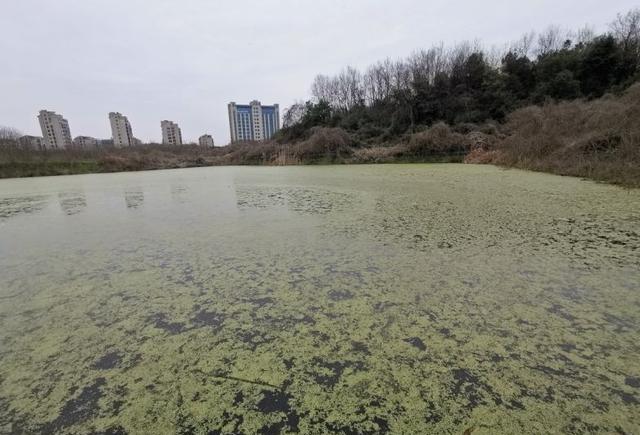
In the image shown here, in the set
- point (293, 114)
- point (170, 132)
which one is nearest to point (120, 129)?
point (170, 132)

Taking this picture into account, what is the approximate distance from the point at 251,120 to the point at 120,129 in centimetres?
1768

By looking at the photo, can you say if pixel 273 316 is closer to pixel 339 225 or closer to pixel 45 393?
pixel 45 393

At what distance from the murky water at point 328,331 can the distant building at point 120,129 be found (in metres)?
46.0

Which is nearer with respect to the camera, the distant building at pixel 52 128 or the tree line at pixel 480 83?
the tree line at pixel 480 83

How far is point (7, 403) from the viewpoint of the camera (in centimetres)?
89

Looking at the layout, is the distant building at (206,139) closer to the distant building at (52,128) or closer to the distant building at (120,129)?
the distant building at (120,129)

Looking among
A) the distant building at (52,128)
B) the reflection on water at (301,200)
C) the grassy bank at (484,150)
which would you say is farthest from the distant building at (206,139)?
the reflection on water at (301,200)

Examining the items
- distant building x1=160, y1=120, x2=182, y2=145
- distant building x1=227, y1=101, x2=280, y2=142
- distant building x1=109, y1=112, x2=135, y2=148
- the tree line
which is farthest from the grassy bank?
distant building x1=160, y1=120, x2=182, y2=145

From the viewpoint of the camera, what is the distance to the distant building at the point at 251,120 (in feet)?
144

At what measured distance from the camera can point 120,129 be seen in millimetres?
41312

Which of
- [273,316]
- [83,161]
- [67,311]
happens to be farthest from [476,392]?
[83,161]

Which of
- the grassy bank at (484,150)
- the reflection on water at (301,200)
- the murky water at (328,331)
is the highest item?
the grassy bank at (484,150)

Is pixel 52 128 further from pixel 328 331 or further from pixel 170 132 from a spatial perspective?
pixel 328 331

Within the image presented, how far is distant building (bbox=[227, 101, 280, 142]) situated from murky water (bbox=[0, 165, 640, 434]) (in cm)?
4358
